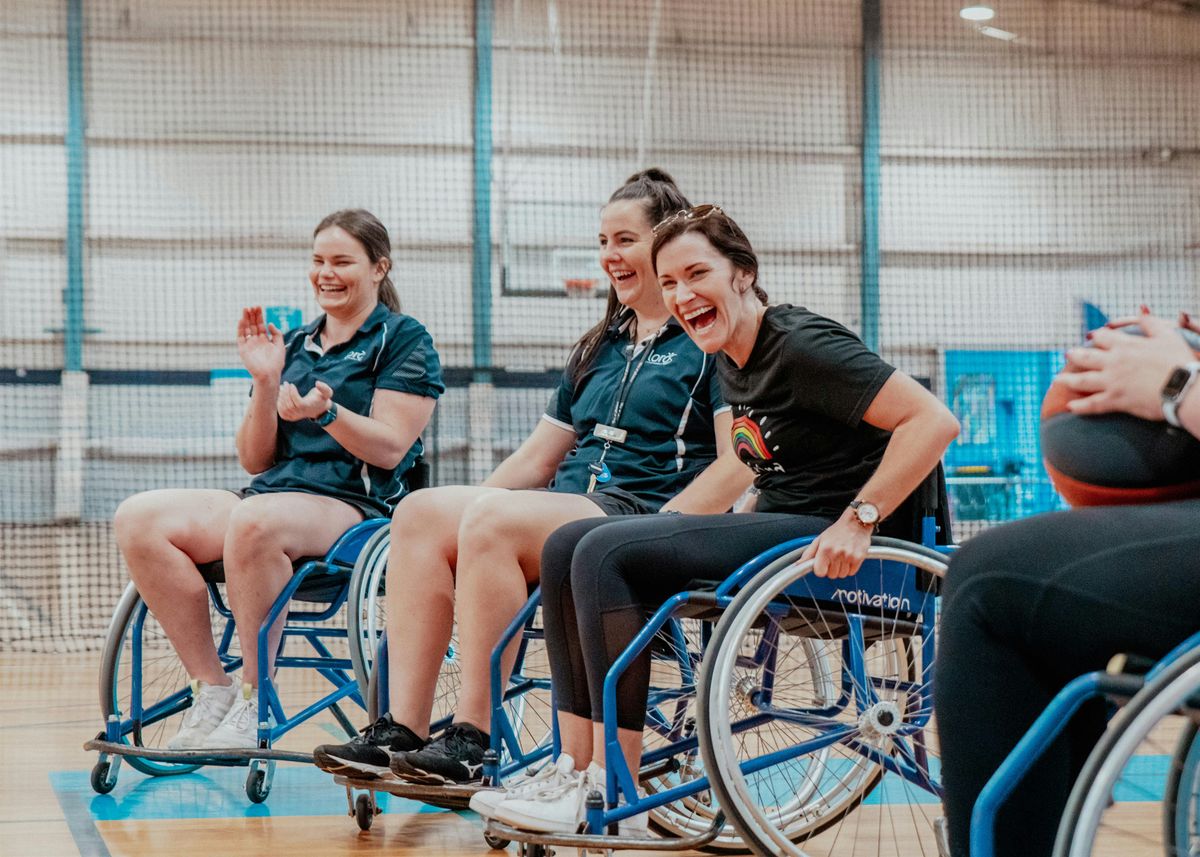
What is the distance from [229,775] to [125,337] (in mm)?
8509

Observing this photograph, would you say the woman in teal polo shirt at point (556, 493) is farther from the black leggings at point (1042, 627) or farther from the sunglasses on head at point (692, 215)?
the black leggings at point (1042, 627)

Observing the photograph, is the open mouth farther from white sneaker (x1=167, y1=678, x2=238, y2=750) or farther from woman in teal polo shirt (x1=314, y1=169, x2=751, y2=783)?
white sneaker (x1=167, y1=678, x2=238, y2=750)

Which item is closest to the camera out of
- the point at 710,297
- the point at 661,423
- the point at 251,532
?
the point at 710,297

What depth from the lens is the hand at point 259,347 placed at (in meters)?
2.64

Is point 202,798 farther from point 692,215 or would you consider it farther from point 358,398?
point 692,215

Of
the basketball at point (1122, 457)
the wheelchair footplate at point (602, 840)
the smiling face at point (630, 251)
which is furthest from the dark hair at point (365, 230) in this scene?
the basketball at point (1122, 457)

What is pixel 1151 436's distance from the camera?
118cm

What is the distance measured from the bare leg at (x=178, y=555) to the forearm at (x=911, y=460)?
1363mm

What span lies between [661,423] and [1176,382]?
120 centimetres

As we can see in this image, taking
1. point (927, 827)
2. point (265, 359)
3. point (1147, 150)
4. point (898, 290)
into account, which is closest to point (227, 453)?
point (898, 290)

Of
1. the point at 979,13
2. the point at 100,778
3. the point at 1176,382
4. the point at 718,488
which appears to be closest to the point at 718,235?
the point at 718,488

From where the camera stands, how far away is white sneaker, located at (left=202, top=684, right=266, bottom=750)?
2549 mm

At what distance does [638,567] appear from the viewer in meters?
1.75

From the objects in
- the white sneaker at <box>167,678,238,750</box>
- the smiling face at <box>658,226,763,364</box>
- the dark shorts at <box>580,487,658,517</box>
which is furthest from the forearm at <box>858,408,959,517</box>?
the white sneaker at <box>167,678,238,750</box>
